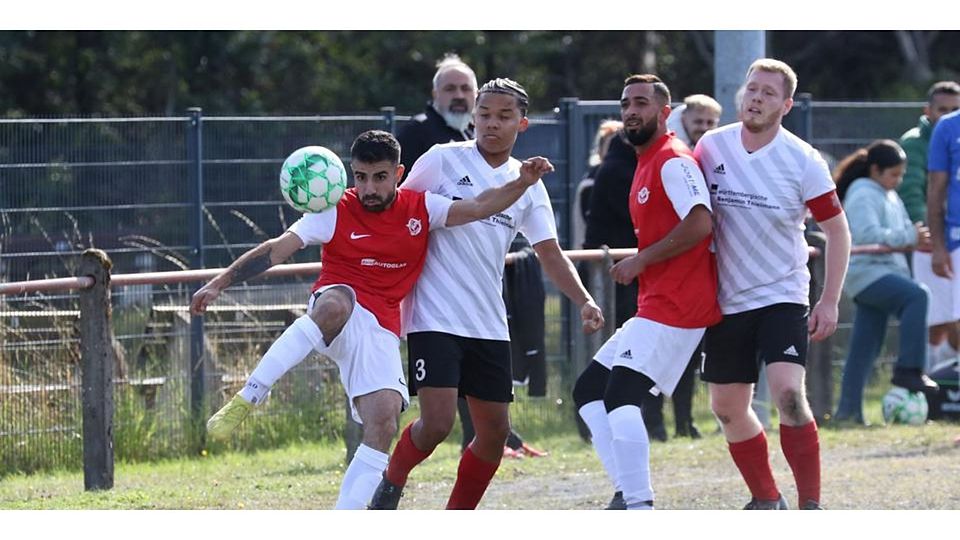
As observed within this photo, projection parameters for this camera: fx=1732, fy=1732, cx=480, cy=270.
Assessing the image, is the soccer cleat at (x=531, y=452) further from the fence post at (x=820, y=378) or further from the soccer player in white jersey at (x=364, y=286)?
the soccer player in white jersey at (x=364, y=286)

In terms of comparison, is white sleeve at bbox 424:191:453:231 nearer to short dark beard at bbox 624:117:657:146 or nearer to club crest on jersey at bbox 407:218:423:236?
club crest on jersey at bbox 407:218:423:236

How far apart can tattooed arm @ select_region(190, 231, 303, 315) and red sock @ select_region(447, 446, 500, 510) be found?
1273 millimetres

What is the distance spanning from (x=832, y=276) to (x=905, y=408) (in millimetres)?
5307

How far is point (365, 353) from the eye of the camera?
7000 millimetres

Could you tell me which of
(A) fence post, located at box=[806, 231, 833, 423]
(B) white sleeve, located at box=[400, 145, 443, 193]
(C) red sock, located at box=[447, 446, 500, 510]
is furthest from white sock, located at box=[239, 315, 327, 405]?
(A) fence post, located at box=[806, 231, 833, 423]

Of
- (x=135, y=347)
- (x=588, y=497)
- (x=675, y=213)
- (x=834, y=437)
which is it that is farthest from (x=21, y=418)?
(x=834, y=437)

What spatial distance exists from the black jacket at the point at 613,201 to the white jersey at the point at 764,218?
3.23m

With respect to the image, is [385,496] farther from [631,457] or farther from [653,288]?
[653,288]

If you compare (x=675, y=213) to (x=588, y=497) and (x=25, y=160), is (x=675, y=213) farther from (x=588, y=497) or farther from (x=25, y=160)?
(x=25, y=160)

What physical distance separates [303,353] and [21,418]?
155 inches

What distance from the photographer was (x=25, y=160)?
1105 centimetres

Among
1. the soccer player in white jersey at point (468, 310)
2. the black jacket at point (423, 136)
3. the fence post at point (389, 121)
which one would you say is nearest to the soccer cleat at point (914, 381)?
the fence post at point (389, 121)

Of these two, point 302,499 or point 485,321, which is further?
point 302,499

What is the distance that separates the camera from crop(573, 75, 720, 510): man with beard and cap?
7574 millimetres
